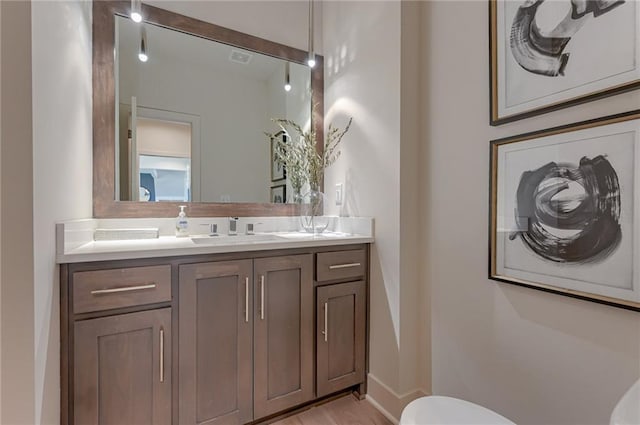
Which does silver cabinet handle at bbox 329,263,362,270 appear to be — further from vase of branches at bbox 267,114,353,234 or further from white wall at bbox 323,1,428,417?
vase of branches at bbox 267,114,353,234

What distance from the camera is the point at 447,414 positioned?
0.98 metres

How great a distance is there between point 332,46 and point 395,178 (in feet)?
3.92

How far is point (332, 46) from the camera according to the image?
2.15m

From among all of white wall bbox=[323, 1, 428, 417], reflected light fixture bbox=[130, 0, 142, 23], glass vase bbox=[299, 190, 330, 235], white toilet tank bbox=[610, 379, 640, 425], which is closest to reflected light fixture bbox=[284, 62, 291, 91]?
white wall bbox=[323, 1, 428, 417]

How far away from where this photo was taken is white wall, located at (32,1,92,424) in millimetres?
898

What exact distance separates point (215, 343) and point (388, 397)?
992 mm

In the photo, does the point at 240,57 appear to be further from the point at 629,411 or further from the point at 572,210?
the point at 629,411

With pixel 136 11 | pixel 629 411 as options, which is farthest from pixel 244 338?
pixel 136 11

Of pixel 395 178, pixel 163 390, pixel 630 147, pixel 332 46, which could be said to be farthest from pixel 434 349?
pixel 332 46

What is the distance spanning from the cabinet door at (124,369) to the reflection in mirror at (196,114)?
2.56ft

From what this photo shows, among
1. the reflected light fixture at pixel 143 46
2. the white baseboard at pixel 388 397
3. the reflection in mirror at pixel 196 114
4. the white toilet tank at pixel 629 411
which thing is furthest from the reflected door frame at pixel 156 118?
the white toilet tank at pixel 629 411

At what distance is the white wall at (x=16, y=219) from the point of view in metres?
0.81

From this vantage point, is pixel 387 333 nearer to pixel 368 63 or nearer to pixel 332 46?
pixel 368 63

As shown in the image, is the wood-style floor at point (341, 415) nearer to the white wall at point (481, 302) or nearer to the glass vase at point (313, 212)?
the white wall at point (481, 302)
